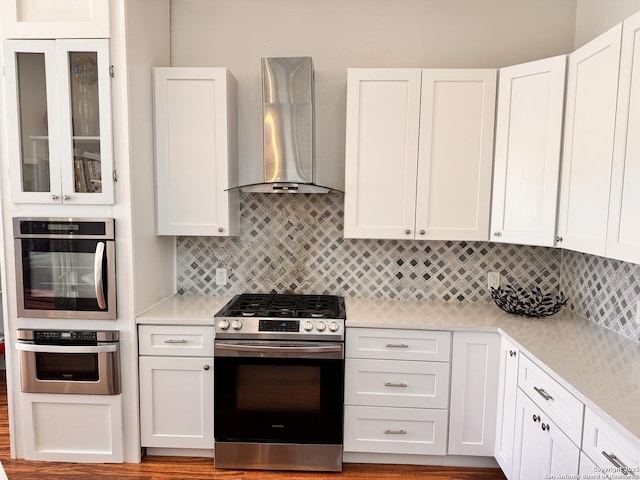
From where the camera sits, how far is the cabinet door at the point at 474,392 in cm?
226

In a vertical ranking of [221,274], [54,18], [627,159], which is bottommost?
[221,274]

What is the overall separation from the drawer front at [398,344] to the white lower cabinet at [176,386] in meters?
0.84

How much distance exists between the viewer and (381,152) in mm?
2453

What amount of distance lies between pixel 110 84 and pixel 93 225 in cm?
77

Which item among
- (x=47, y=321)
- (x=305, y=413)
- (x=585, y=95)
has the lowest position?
(x=305, y=413)

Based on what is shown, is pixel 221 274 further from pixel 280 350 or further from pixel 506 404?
pixel 506 404

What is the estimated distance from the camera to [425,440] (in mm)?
2332

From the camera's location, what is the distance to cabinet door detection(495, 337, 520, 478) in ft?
6.77

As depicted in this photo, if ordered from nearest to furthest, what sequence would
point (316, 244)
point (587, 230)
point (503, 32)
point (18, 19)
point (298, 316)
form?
point (587, 230) < point (18, 19) < point (298, 316) < point (503, 32) < point (316, 244)

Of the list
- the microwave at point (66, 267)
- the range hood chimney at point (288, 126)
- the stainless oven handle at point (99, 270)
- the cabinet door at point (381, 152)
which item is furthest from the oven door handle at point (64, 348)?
the cabinet door at point (381, 152)

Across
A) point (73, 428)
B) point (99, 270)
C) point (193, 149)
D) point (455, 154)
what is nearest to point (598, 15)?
point (455, 154)

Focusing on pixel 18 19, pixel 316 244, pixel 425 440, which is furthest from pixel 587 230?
pixel 18 19

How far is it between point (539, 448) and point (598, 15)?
2.43m

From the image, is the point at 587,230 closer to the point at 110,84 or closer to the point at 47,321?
the point at 110,84
